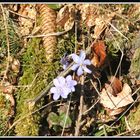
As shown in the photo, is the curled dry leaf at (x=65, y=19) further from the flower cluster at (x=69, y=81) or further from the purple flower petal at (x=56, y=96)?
the purple flower petal at (x=56, y=96)

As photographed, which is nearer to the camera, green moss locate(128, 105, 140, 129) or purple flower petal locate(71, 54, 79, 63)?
purple flower petal locate(71, 54, 79, 63)

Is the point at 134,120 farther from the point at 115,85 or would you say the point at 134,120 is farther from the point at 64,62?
the point at 64,62

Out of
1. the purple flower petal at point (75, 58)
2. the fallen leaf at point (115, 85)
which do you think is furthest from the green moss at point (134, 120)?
the purple flower petal at point (75, 58)

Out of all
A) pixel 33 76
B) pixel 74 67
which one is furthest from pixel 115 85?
pixel 33 76

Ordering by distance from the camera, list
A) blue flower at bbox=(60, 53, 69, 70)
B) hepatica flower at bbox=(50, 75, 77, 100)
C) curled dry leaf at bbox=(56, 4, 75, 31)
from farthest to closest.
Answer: curled dry leaf at bbox=(56, 4, 75, 31) < blue flower at bbox=(60, 53, 69, 70) < hepatica flower at bbox=(50, 75, 77, 100)

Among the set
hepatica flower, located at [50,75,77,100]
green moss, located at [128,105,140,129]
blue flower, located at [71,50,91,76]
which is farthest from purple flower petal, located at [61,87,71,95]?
green moss, located at [128,105,140,129]

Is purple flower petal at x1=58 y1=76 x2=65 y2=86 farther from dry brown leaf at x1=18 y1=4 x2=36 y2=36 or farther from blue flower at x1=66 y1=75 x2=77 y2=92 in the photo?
dry brown leaf at x1=18 y1=4 x2=36 y2=36
